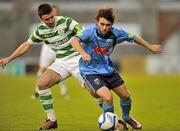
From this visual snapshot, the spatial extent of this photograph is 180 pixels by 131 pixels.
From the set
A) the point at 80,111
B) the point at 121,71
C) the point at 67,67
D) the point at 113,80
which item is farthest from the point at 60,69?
the point at 121,71

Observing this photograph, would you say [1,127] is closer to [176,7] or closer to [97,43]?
[97,43]

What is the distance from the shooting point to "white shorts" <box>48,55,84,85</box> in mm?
13617

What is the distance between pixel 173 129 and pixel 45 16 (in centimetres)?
303

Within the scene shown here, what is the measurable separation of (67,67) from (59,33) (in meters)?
0.69

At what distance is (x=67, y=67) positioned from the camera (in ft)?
45.1

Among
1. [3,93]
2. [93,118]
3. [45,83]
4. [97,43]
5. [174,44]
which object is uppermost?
[97,43]

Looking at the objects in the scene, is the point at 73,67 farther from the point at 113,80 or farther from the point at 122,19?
the point at 122,19

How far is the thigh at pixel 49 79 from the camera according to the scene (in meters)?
13.2

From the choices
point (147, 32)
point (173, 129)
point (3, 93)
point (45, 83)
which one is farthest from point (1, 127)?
point (147, 32)

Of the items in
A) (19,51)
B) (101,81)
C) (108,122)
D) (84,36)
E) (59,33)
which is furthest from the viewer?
(59,33)

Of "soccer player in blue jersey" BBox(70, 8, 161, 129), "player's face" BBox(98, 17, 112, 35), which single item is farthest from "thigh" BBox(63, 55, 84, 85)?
"player's face" BBox(98, 17, 112, 35)

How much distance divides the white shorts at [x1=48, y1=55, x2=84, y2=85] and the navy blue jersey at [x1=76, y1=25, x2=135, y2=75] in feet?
4.39

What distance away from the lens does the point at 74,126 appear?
1365cm

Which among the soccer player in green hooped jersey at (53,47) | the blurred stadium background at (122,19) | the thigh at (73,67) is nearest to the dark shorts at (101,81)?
the soccer player in green hooped jersey at (53,47)
